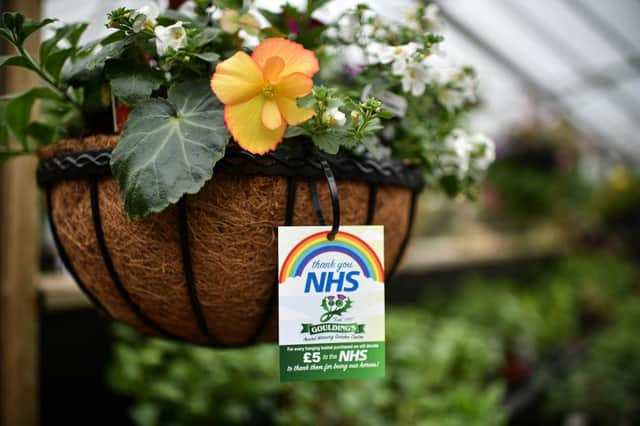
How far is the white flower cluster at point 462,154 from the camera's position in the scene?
0.60 metres

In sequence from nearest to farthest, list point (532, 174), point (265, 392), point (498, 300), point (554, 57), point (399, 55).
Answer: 1. point (399, 55)
2. point (265, 392)
3. point (498, 300)
4. point (532, 174)
5. point (554, 57)

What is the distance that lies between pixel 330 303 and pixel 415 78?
26 centimetres

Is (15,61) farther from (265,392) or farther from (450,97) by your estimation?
(265,392)

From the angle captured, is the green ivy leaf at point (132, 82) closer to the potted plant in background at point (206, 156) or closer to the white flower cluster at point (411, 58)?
the potted plant in background at point (206, 156)

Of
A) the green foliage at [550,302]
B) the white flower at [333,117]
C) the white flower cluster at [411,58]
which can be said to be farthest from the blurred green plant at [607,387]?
the white flower at [333,117]

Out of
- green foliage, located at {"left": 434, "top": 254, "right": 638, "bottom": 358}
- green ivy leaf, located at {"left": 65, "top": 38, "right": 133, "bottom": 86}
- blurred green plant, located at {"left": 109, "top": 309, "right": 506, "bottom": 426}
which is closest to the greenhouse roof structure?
green foliage, located at {"left": 434, "top": 254, "right": 638, "bottom": 358}

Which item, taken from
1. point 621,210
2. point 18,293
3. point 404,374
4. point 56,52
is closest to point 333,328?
point 56,52

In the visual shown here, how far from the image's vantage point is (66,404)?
1.31m

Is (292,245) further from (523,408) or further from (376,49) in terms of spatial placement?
(523,408)

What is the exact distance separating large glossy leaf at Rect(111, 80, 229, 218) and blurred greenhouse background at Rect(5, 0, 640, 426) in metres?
0.35

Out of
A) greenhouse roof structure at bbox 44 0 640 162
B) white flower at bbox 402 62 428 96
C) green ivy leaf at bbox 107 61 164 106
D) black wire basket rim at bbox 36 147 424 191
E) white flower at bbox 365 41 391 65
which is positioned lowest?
black wire basket rim at bbox 36 147 424 191

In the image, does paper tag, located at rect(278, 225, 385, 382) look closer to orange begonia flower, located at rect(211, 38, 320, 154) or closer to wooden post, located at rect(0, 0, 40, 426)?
orange begonia flower, located at rect(211, 38, 320, 154)

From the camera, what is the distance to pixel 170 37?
1.40ft

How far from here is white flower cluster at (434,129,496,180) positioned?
0.60 meters
